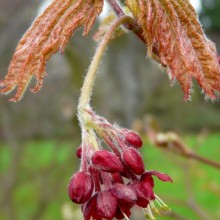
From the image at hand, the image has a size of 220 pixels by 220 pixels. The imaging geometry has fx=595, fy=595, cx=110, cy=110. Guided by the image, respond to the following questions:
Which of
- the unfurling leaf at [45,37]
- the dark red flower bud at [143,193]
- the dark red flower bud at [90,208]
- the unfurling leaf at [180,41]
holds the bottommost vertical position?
the dark red flower bud at [143,193]

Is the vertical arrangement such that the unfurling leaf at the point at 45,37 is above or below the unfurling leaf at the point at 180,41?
above

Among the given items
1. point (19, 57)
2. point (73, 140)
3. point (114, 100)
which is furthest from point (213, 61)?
point (73, 140)

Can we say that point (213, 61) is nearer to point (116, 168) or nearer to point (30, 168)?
point (116, 168)

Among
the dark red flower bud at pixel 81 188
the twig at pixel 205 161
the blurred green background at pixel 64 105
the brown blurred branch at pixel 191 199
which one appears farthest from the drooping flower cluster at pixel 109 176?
the blurred green background at pixel 64 105

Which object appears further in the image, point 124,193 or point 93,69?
point 93,69

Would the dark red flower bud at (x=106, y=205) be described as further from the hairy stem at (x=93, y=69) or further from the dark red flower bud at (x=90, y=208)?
the hairy stem at (x=93, y=69)

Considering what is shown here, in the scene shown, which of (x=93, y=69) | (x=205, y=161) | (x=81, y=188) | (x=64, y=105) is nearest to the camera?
(x=81, y=188)

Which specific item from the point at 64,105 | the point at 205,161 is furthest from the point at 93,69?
the point at 64,105

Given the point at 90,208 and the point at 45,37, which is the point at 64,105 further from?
the point at 90,208

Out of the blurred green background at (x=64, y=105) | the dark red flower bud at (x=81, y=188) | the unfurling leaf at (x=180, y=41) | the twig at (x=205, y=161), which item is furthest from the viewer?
the blurred green background at (x=64, y=105)
